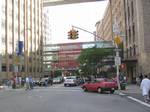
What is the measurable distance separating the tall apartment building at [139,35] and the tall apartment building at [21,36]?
89.0ft

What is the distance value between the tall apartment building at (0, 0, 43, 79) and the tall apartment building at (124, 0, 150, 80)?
1068 inches

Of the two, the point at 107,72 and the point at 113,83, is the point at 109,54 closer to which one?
the point at 107,72

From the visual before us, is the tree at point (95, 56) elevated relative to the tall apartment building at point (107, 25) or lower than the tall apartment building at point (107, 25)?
lower

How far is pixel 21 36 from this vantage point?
348 ft

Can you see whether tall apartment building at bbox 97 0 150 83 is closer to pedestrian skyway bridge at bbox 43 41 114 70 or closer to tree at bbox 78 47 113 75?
tree at bbox 78 47 113 75

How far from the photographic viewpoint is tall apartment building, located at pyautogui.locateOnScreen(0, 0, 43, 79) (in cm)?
9212

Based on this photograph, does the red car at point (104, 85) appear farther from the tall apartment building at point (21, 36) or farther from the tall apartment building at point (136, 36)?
the tall apartment building at point (21, 36)

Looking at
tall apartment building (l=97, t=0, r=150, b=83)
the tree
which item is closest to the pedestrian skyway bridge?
the tree

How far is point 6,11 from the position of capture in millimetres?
94625

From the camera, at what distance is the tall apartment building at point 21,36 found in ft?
302

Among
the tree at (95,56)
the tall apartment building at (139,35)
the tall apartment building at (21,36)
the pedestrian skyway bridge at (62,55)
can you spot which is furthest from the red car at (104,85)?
the pedestrian skyway bridge at (62,55)

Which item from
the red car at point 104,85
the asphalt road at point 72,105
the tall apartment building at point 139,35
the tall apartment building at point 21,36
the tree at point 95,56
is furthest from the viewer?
the tall apartment building at point 21,36

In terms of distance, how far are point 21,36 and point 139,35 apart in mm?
58671

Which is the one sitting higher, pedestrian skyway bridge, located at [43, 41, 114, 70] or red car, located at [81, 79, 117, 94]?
pedestrian skyway bridge, located at [43, 41, 114, 70]
